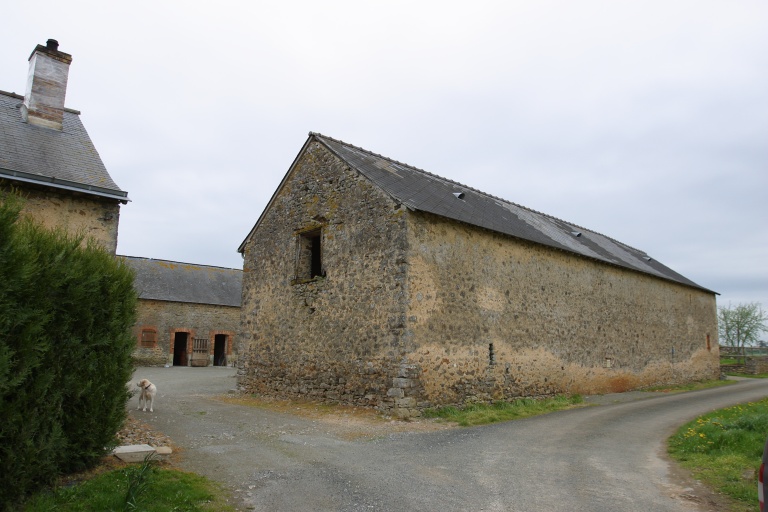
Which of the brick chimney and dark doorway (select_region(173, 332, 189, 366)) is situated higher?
the brick chimney

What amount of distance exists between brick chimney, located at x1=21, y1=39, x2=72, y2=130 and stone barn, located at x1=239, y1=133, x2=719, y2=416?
20.1 feet

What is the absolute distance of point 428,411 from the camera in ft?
37.3

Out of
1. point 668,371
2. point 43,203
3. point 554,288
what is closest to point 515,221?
point 554,288

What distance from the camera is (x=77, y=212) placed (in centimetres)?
888

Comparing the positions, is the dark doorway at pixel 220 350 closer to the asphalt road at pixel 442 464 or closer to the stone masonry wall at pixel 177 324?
the stone masonry wall at pixel 177 324

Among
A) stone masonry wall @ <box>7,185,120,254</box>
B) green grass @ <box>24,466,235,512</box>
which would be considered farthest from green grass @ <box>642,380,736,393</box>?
stone masonry wall @ <box>7,185,120,254</box>

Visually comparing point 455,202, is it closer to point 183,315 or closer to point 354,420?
point 354,420

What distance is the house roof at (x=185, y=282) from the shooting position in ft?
95.6

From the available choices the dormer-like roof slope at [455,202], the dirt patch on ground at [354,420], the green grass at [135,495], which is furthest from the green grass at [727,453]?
the dormer-like roof slope at [455,202]

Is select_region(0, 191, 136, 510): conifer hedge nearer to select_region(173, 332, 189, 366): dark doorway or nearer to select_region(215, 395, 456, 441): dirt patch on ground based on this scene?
select_region(215, 395, 456, 441): dirt patch on ground

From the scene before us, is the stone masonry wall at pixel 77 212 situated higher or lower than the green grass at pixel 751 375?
higher

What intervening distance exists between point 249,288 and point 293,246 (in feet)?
8.57

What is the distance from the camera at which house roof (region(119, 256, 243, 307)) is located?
1147 inches

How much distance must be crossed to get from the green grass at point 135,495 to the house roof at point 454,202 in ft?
24.6
